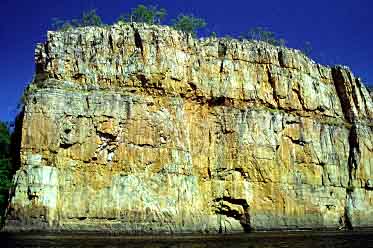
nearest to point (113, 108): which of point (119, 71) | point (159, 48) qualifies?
point (119, 71)

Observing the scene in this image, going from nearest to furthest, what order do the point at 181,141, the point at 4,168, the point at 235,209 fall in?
the point at 4,168, the point at 181,141, the point at 235,209

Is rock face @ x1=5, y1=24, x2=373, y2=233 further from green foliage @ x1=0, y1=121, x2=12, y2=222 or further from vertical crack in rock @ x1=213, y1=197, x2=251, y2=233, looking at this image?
green foliage @ x1=0, y1=121, x2=12, y2=222

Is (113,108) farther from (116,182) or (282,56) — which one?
(282,56)

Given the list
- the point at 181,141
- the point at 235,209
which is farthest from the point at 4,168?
the point at 235,209

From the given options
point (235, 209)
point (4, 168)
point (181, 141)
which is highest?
point (181, 141)

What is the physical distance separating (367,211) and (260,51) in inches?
1000

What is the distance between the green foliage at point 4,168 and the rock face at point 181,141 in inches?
274

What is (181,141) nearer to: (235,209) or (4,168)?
(235,209)

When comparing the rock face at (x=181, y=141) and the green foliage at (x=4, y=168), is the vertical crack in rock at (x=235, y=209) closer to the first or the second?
the rock face at (x=181, y=141)

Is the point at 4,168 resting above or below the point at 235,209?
above

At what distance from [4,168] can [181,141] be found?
66.3 ft

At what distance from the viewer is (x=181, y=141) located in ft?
196

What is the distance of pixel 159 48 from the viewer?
2409 inches

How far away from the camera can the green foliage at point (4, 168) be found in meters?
56.6
